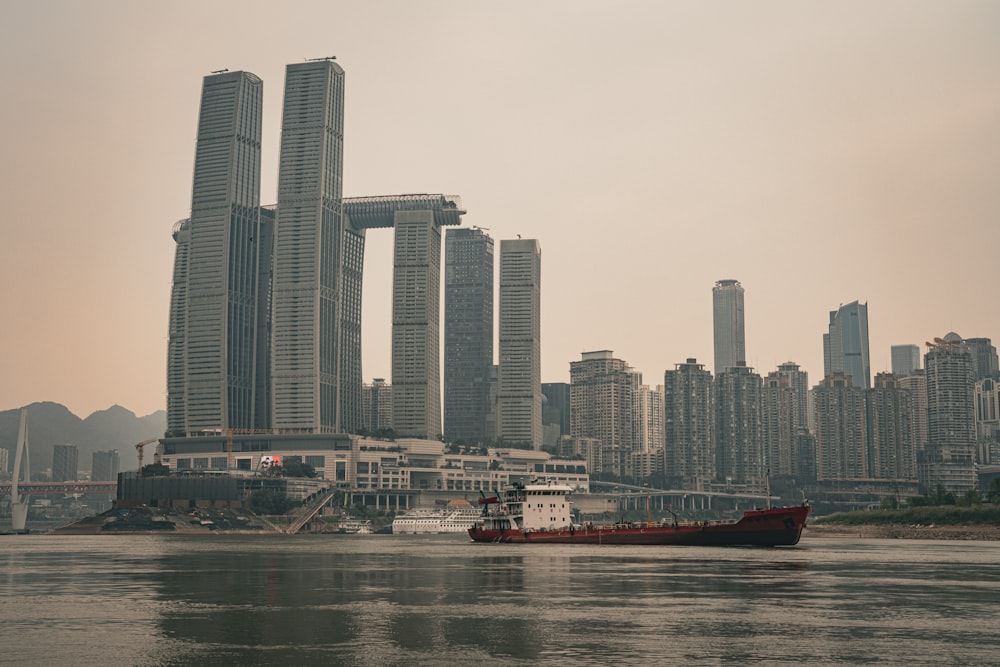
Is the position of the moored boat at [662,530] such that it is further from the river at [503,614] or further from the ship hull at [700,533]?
the river at [503,614]

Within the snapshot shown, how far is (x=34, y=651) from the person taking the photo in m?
55.4

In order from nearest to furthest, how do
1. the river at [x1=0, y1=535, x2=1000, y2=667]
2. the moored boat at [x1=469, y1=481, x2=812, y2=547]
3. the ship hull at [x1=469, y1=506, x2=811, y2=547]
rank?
the river at [x1=0, y1=535, x2=1000, y2=667], the ship hull at [x1=469, y1=506, x2=811, y2=547], the moored boat at [x1=469, y1=481, x2=812, y2=547]

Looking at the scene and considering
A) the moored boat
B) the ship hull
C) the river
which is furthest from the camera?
the moored boat

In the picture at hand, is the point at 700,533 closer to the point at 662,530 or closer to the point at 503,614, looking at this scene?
the point at 662,530

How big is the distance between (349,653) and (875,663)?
83.0ft

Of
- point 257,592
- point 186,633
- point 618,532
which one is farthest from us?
point 618,532

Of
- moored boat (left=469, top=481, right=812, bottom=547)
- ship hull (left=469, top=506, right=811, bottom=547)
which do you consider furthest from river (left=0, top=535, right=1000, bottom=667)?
moored boat (left=469, top=481, right=812, bottom=547)

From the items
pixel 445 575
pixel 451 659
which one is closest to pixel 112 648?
pixel 451 659

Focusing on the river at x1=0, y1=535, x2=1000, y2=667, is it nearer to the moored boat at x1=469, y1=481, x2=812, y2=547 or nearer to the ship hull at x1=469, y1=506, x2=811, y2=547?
the ship hull at x1=469, y1=506, x2=811, y2=547

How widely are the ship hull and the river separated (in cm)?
4827

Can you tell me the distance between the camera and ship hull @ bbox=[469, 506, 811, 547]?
17140 centimetres

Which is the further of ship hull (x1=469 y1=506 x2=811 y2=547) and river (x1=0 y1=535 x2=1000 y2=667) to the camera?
ship hull (x1=469 y1=506 x2=811 y2=547)

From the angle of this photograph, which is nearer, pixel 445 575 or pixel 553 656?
pixel 553 656

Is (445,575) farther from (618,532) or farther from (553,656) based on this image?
(618,532)
